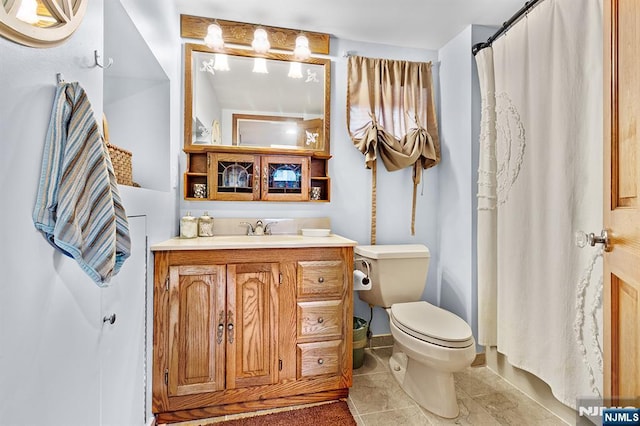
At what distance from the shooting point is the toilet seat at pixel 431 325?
1.56m

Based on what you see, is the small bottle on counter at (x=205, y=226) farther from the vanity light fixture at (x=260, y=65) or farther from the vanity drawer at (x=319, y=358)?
the vanity light fixture at (x=260, y=65)

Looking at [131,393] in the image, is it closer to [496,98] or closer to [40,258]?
[40,258]

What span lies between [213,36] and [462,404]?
2.73 metres

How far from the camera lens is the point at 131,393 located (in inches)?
50.5

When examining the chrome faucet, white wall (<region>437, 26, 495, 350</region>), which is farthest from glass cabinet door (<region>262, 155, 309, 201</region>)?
white wall (<region>437, 26, 495, 350</region>)

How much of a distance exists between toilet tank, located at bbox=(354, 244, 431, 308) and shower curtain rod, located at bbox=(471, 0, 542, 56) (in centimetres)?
143

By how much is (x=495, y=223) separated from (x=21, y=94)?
2254 mm

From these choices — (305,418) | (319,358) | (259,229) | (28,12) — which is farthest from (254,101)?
(305,418)

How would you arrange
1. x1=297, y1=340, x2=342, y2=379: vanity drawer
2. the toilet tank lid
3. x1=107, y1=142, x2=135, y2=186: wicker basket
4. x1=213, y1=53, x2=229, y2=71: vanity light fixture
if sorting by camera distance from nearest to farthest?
x1=107, y1=142, x2=135, y2=186: wicker basket < x1=297, y1=340, x2=342, y2=379: vanity drawer < the toilet tank lid < x1=213, y1=53, x2=229, y2=71: vanity light fixture

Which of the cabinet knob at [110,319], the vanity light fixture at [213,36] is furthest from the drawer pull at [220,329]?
the vanity light fixture at [213,36]

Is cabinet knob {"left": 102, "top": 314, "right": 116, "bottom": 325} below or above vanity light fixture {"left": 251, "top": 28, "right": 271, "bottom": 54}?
below

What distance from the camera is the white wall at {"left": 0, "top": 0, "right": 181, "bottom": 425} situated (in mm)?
610

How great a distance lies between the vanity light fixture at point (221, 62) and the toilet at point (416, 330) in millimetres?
1592

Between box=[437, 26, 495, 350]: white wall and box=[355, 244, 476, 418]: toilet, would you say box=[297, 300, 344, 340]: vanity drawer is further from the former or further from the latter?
box=[437, 26, 495, 350]: white wall
